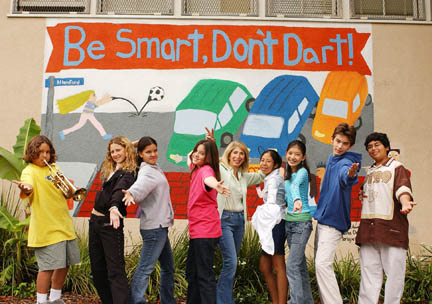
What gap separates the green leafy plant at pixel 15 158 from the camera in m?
6.09

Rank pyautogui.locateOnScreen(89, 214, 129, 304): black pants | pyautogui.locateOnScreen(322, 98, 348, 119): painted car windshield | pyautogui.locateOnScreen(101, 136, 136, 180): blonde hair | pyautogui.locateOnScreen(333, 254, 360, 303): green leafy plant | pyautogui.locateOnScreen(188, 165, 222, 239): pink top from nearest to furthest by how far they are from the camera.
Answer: pyautogui.locateOnScreen(89, 214, 129, 304): black pants, pyautogui.locateOnScreen(188, 165, 222, 239): pink top, pyautogui.locateOnScreen(101, 136, 136, 180): blonde hair, pyautogui.locateOnScreen(333, 254, 360, 303): green leafy plant, pyautogui.locateOnScreen(322, 98, 348, 119): painted car windshield

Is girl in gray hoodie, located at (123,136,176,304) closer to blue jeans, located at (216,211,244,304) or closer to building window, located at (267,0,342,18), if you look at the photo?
blue jeans, located at (216,211,244,304)

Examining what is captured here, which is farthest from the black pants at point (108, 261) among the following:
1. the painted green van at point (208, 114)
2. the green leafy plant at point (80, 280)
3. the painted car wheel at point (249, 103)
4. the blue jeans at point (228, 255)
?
the painted car wheel at point (249, 103)

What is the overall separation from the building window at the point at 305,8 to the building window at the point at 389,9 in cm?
32

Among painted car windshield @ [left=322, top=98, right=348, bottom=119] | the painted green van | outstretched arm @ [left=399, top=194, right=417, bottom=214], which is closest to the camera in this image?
outstretched arm @ [left=399, top=194, right=417, bottom=214]

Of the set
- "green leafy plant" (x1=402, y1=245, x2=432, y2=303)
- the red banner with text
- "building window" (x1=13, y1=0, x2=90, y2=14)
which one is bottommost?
"green leafy plant" (x1=402, y1=245, x2=432, y2=303)

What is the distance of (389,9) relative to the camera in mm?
7711

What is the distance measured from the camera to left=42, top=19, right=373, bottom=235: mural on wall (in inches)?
285

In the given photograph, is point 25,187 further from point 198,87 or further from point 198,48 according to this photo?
point 198,48

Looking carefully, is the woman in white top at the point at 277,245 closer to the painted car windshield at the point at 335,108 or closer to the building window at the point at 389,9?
the painted car windshield at the point at 335,108

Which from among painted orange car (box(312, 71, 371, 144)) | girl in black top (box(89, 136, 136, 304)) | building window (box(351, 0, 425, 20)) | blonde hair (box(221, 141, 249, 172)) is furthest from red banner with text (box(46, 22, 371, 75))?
girl in black top (box(89, 136, 136, 304))

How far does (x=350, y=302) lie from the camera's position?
5746 millimetres

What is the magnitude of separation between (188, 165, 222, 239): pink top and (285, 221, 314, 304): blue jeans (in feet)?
2.63

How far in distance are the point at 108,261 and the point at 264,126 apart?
3759mm
